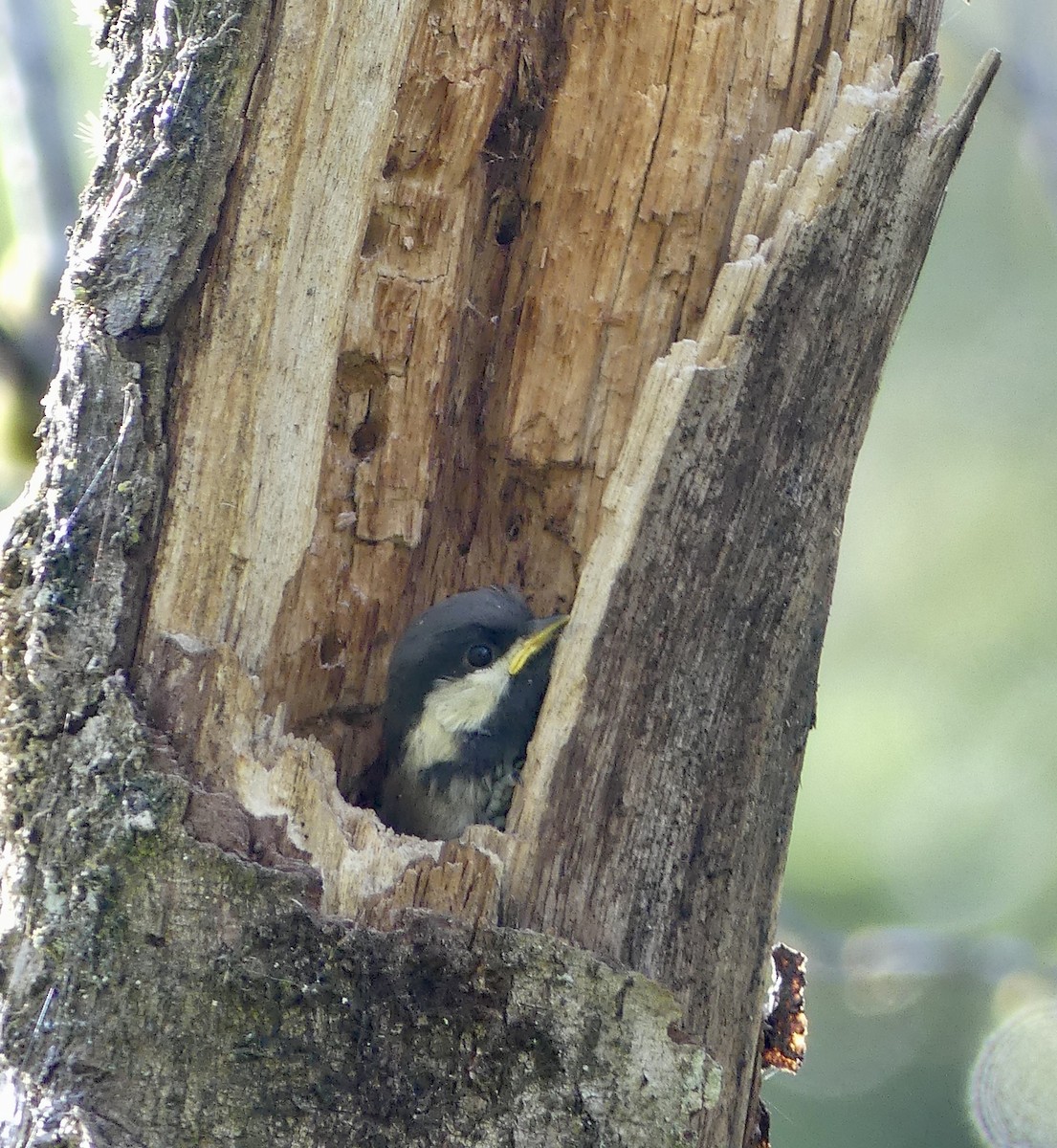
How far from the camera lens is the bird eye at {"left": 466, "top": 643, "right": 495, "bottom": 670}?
280 centimetres

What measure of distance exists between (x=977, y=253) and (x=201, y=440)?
432 centimetres

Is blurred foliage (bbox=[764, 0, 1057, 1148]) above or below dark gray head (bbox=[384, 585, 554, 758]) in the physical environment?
above

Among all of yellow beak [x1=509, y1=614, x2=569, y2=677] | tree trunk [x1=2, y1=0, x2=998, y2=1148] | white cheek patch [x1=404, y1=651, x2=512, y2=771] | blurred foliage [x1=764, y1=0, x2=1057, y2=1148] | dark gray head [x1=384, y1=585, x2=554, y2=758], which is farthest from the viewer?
blurred foliage [x1=764, y1=0, x2=1057, y2=1148]

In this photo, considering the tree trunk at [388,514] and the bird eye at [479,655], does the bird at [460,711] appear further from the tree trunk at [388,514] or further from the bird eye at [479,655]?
the tree trunk at [388,514]

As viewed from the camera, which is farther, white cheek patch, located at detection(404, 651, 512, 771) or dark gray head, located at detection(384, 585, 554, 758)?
white cheek patch, located at detection(404, 651, 512, 771)

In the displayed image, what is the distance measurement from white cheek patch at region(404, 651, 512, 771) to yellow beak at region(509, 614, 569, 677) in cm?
10

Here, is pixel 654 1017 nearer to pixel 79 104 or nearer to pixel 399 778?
pixel 399 778

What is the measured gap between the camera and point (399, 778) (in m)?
2.95

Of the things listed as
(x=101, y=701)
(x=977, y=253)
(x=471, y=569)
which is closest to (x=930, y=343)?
(x=977, y=253)

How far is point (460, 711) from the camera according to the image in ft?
9.64

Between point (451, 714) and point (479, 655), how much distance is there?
20cm

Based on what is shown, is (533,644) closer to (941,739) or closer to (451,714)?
(451,714)

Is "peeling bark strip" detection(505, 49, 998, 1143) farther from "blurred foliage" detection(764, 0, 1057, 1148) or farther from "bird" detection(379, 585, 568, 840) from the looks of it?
"blurred foliage" detection(764, 0, 1057, 1148)

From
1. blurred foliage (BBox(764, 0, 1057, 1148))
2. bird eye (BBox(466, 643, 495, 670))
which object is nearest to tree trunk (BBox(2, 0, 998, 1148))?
bird eye (BBox(466, 643, 495, 670))
